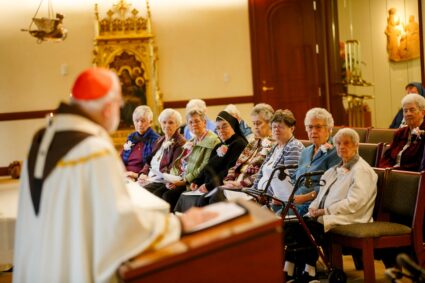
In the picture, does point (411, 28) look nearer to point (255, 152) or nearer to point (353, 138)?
point (255, 152)

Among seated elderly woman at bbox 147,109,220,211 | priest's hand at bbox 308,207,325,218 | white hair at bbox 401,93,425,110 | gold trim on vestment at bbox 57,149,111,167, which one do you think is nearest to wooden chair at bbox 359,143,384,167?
white hair at bbox 401,93,425,110

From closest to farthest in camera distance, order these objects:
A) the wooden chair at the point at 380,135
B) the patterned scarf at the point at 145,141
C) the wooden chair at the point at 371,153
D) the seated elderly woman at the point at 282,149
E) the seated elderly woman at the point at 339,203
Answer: the seated elderly woman at the point at 339,203 → the seated elderly woman at the point at 282,149 → the wooden chair at the point at 371,153 → the wooden chair at the point at 380,135 → the patterned scarf at the point at 145,141

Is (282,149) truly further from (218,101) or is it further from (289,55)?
(289,55)

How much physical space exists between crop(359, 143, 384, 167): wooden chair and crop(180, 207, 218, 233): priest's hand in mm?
2927

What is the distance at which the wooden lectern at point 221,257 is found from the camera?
251 cm

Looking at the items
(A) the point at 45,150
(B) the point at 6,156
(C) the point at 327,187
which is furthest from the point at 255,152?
(B) the point at 6,156

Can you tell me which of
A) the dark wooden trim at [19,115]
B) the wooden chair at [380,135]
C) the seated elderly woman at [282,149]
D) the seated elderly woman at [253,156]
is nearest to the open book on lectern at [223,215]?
the seated elderly woman at [282,149]

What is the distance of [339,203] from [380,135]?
2.30 m

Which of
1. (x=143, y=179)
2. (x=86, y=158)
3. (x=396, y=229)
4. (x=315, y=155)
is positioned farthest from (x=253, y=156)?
(x=86, y=158)

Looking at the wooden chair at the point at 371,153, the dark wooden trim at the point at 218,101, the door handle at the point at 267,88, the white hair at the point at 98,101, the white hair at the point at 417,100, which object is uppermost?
the white hair at the point at 98,101

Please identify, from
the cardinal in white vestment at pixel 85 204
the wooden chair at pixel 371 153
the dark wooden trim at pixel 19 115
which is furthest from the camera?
the dark wooden trim at pixel 19 115

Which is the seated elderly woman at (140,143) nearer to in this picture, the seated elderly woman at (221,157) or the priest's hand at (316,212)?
the seated elderly woman at (221,157)

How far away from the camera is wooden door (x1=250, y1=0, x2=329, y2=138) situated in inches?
444

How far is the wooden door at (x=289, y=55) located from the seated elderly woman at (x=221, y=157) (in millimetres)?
5206
